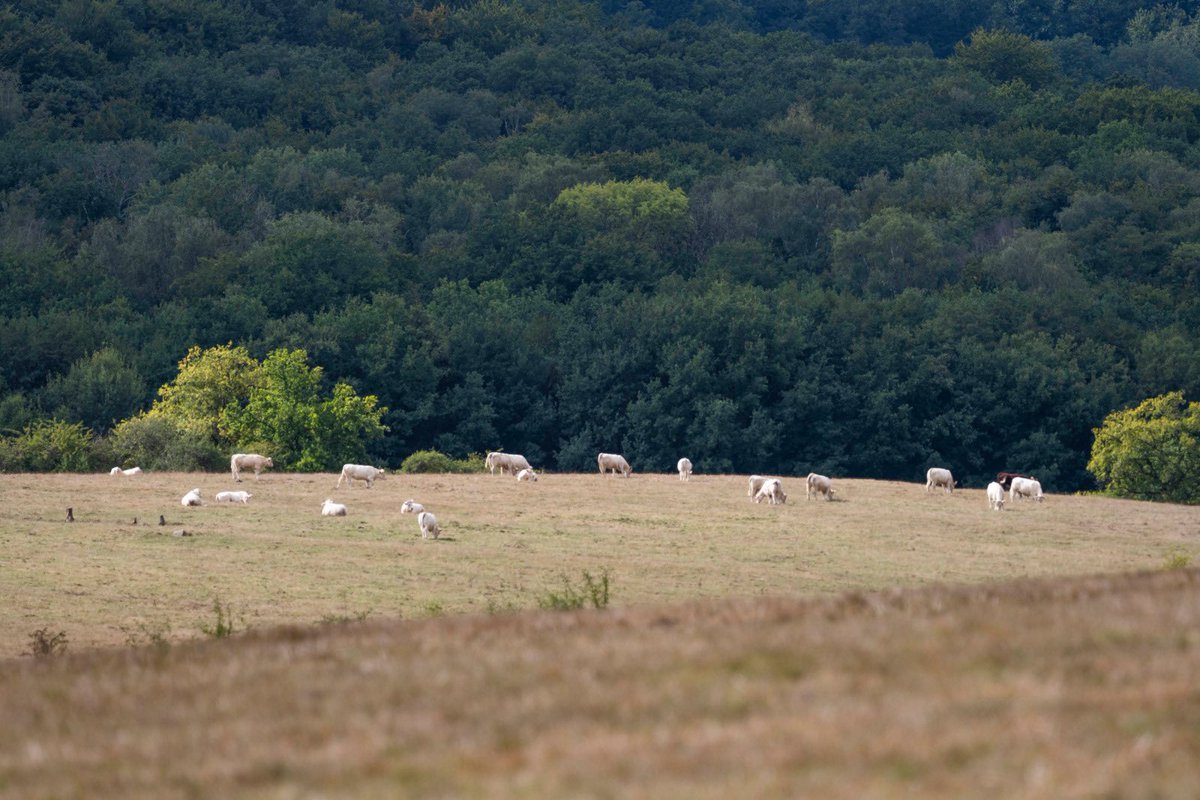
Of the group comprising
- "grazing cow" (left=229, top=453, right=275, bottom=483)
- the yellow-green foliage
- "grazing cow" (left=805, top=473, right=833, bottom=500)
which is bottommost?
the yellow-green foliage

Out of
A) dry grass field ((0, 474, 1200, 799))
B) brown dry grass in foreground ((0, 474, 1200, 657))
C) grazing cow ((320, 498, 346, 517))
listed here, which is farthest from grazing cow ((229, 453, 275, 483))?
dry grass field ((0, 474, 1200, 799))

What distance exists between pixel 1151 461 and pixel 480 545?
3474 centimetres

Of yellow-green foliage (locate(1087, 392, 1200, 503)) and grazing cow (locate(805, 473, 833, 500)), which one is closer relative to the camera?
grazing cow (locate(805, 473, 833, 500))

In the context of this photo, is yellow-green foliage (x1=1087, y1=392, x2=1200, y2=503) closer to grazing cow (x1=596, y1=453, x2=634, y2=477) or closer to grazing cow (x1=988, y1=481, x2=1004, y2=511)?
grazing cow (x1=988, y1=481, x2=1004, y2=511)

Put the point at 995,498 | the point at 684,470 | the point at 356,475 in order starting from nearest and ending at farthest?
the point at 995,498 < the point at 356,475 < the point at 684,470

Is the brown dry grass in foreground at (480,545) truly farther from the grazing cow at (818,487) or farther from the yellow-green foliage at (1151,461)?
the yellow-green foliage at (1151,461)

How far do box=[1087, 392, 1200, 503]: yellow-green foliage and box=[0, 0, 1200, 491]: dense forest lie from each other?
613 inches

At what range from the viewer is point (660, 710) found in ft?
34.0

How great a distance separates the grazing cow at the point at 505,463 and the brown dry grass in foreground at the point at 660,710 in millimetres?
33238

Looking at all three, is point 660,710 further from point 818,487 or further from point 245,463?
point 245,463

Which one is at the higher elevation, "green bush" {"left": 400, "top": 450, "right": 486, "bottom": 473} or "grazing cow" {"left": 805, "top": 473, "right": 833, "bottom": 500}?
"grazing cow" {"left": 805, "top": 473, "right": 833, "bottom": 500}

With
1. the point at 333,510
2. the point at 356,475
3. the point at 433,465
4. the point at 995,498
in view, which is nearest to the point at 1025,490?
the point at 995,498

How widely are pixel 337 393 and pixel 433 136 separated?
85810mm

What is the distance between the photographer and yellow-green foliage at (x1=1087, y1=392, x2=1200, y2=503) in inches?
2339
